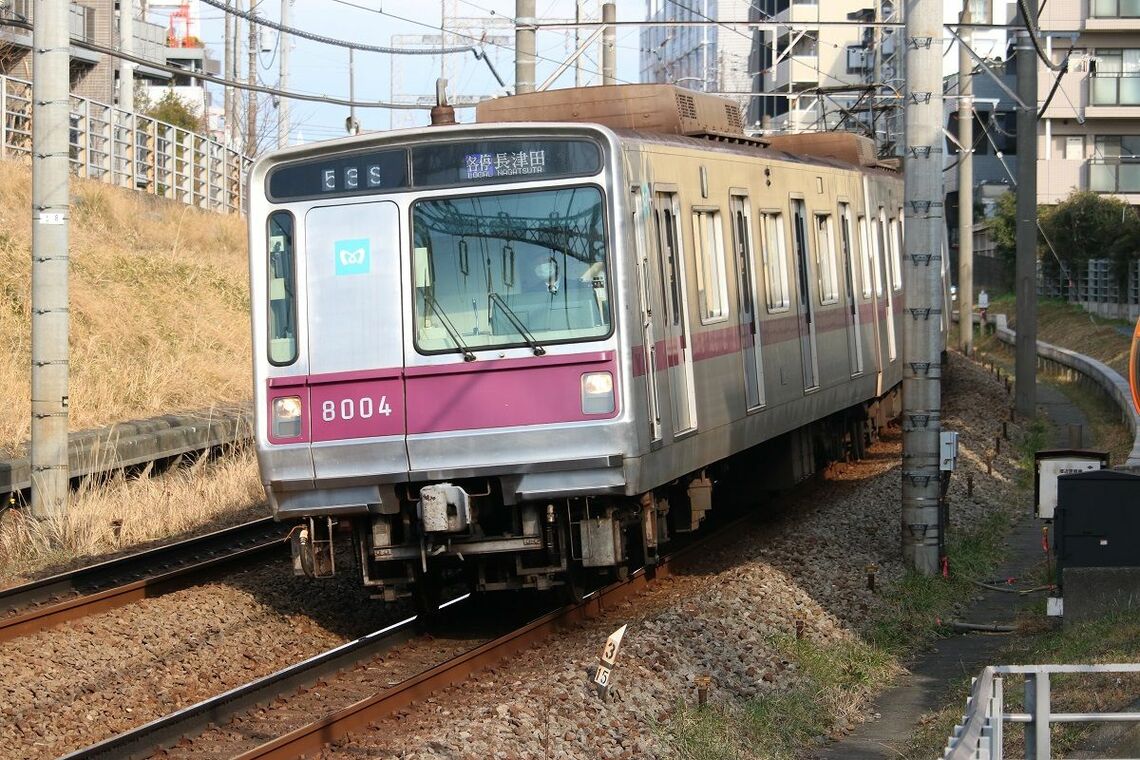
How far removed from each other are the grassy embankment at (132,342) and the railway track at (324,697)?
3.74 meters

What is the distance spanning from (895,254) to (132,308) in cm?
998

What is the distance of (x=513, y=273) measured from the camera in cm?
886

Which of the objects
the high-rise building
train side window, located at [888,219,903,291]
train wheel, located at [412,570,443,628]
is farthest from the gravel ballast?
the high-rise building

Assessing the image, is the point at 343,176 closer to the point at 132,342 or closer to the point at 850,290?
the point at 850,290

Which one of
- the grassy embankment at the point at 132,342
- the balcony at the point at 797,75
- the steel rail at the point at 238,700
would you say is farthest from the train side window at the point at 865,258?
the balcony at the point at 797,75

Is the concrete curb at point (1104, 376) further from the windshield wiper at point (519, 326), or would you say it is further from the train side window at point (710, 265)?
the windshield wiper at point (519, 326)

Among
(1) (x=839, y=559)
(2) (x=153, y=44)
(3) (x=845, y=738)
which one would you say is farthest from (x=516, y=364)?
(2) (x=153, y=44)

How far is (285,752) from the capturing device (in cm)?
688

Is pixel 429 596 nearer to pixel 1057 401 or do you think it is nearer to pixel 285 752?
pixel 285 752

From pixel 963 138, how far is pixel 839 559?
65.2 feet

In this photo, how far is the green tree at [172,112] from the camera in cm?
4931

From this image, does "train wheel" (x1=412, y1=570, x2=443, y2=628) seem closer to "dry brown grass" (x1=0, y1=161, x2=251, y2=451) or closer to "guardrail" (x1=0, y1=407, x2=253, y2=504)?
"guardrail" (x1=0, y1=407, x2=253, y2=504)

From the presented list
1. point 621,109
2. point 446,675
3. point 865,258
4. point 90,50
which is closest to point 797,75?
point 90,50

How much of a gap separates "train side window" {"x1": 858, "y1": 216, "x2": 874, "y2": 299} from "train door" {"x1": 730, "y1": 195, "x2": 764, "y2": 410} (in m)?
3.86
